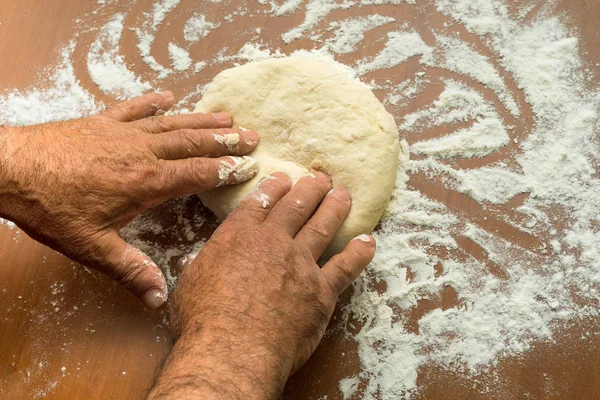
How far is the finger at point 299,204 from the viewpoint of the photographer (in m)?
1.16

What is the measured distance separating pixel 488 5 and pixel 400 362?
3.45 ft

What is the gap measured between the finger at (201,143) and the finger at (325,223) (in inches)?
10.3

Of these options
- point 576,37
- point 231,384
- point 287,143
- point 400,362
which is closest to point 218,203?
point 287,143

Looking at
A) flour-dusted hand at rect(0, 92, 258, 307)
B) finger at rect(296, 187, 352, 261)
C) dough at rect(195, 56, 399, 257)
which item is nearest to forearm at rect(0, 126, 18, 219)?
flour-dusted hand at rect(0, 92, 258, 307)

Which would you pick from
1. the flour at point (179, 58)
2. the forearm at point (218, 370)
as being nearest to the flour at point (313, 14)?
the flour at point (179, 58)

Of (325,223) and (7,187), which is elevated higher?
(7,187)

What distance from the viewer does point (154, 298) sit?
1.17 m

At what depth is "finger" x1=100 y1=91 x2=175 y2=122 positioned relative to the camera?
1296mm

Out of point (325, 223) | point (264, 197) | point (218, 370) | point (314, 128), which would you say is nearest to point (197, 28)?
point (314, 128)

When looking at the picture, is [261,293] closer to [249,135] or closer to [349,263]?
[349,263]

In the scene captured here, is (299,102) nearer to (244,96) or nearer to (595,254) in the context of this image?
(244,96)

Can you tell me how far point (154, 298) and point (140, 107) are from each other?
510 mm

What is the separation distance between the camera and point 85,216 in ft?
3.67

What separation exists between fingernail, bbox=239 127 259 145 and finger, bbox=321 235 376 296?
14.3 inches
